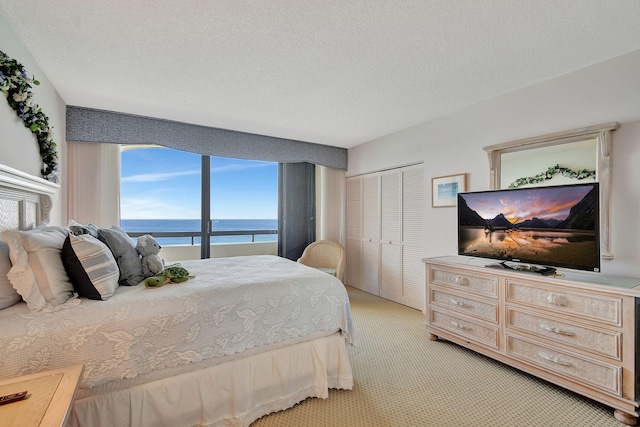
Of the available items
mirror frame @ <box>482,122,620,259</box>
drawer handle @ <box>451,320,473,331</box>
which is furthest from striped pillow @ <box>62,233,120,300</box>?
mirror frame @ <box>482,122,620,259</box>

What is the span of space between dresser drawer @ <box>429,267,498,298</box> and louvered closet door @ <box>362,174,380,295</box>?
164 centimetres

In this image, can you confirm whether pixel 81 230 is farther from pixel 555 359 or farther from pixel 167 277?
pixel 555 359

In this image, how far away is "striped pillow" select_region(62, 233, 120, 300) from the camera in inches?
61.0

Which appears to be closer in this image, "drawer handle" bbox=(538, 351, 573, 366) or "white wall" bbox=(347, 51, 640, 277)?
"drawer handle" bbox=(538, 351, 573, 366)

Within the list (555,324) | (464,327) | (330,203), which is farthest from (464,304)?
(330,203)

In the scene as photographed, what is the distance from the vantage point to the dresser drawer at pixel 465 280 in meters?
2.43

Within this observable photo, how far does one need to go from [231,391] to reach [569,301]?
Answer: 7.70ft

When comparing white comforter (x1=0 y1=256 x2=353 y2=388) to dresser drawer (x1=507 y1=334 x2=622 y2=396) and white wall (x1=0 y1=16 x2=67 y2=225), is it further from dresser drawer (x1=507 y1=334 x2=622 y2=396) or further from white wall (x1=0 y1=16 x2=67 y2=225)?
dresser drawer (x1=507 y1=334 x2=622 y2=396)

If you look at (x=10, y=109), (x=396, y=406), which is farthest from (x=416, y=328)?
(x=10, y=109)

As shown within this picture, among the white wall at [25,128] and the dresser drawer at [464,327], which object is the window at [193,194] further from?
the dresser drawer at [464,327]

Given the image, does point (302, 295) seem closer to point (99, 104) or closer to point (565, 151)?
point (565, 151)

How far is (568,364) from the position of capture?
1.99 metres

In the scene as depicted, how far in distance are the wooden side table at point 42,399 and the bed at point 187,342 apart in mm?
309

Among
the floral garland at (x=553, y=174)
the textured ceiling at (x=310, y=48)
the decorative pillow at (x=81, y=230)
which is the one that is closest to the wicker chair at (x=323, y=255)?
the textured ceiling at (x=310, y=48)
